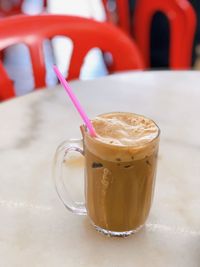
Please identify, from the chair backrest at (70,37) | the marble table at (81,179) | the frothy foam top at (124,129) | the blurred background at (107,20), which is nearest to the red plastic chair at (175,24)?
the blurred background at (107,20)

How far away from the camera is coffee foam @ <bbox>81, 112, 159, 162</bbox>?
0.63 meters

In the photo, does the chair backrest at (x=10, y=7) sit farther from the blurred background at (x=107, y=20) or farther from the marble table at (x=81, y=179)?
the marble table at (x=81, y=179)

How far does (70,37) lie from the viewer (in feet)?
4.12

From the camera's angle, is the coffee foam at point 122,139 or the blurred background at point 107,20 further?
the blurred background at point 107,20

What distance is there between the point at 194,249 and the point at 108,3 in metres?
1.80

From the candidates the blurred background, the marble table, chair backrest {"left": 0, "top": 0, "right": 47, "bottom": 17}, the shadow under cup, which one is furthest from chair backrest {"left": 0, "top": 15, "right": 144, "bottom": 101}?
chair backrest {"left": 0, "top": 0, "right": 47, "bottom": 17}

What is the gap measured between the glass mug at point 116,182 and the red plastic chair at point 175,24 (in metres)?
1.15

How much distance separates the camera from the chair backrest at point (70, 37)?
1.17 metres

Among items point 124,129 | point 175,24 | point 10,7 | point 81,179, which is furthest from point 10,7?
point 124,129

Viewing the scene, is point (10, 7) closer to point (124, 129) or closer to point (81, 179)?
point (81, 179)

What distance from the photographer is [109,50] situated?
4.25 ft

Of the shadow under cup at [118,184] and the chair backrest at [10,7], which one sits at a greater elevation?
the shadow under cup at [118,184]

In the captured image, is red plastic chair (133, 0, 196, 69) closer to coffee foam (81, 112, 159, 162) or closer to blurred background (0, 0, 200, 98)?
blurred background (0, 0, 200, 98)

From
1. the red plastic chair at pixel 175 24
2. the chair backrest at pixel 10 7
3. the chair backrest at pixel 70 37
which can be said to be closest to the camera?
the chair backrest at pixel 70 37
